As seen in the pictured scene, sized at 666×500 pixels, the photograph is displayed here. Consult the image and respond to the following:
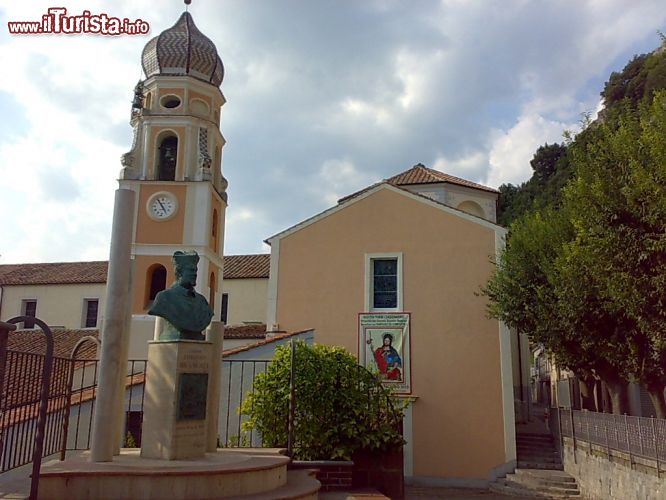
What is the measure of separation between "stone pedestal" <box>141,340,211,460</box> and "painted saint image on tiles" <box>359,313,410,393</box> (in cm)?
1016

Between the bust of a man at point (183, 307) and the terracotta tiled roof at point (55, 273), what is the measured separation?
22284mm

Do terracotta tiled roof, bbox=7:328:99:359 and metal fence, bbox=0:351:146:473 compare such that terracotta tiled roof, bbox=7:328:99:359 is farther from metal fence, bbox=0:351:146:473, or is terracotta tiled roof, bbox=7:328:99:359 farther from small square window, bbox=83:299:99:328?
metal fence, bbox=0:351:146:473

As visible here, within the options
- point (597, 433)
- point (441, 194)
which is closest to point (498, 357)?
point (597, 433)

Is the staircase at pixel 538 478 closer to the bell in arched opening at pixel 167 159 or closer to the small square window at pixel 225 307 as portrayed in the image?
the small square window at pixel 225 307

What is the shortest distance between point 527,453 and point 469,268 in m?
6.00

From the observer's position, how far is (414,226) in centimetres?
1828

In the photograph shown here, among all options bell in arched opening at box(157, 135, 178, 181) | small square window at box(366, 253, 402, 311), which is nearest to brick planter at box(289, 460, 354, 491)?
small square window at box(366, 253, 402, 311)

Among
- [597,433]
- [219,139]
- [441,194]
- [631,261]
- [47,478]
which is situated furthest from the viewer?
[219,139]

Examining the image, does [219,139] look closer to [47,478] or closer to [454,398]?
[454,398]

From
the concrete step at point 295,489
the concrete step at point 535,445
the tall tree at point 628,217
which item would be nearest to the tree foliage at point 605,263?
the tall tree at point 628,217

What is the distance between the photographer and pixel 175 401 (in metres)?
7.16

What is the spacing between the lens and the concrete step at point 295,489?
21.7 ft

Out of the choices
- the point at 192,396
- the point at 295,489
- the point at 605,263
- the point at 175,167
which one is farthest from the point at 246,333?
the point at 295,489

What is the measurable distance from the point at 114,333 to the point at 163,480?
78.0 inches
